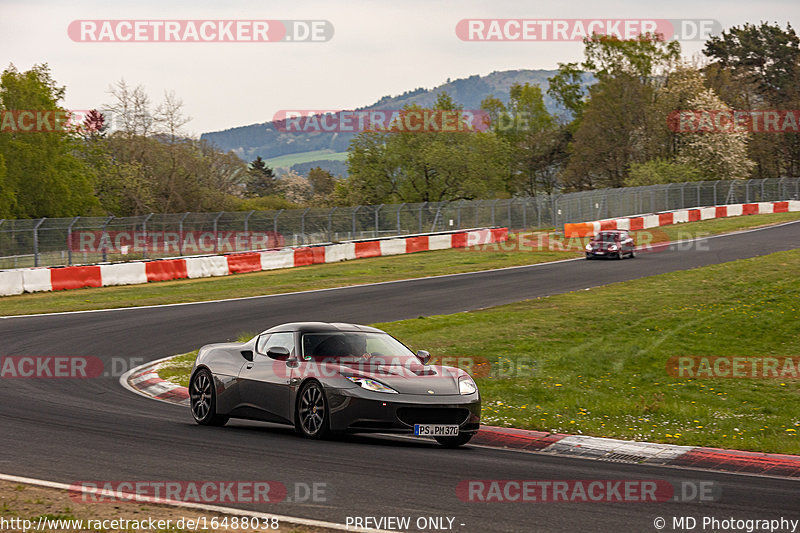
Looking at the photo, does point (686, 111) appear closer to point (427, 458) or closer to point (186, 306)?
point (186, 306)

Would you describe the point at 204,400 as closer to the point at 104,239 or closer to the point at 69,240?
the point at 69,240

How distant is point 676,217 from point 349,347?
1830 inches

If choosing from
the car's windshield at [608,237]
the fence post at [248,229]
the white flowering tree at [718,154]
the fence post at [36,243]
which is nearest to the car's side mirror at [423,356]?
the fence post at [36,243]

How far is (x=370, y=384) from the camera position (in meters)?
9.77

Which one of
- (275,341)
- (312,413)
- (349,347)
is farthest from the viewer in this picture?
(275,341)

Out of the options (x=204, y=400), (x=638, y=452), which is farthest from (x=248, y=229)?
(x=638, y=452)

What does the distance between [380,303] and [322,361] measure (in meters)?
14.6

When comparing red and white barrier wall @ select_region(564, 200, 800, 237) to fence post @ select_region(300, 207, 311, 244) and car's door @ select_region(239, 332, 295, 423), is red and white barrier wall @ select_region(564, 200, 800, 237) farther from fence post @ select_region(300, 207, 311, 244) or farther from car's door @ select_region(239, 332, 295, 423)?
car's door @ select_region(239, 332, 295, 423)

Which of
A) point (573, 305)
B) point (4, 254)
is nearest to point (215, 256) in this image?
point (4, 254)

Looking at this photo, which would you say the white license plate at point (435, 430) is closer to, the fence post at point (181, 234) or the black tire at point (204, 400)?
the black tire at point (204, 400)

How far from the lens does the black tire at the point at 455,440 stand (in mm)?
10086

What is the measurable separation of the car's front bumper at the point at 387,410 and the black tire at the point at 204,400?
7.25 feet

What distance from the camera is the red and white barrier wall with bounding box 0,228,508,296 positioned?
100ft

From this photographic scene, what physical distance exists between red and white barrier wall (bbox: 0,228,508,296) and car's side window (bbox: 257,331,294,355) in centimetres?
2136
